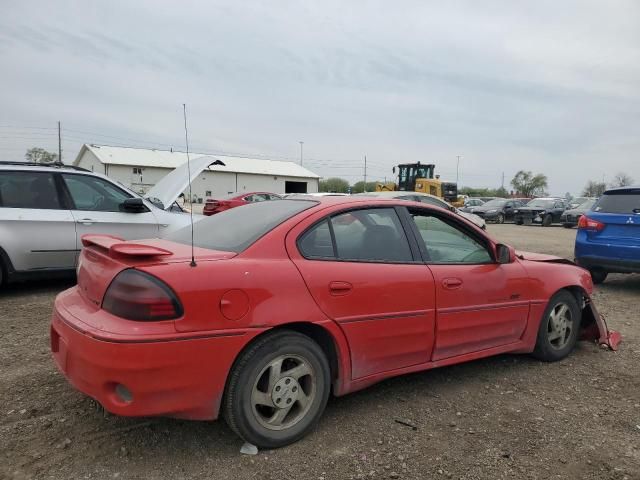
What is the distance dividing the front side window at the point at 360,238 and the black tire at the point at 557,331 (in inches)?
63.9

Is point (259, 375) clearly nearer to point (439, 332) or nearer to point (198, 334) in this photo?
point (198, 334)

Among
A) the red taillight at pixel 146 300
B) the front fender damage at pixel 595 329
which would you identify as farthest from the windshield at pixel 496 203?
the red taillight at pixel 146 300

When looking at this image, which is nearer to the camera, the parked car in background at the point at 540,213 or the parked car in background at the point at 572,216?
the parked car in background at the point at 572,216

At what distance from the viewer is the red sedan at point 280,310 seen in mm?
2504

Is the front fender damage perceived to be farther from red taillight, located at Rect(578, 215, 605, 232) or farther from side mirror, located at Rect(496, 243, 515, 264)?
red taillight, located at Rect(578, 215, 605, 232)

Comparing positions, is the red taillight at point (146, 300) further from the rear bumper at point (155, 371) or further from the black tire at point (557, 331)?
the black tire at point (557, 331)

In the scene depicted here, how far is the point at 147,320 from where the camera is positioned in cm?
248

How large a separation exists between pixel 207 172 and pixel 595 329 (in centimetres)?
5028

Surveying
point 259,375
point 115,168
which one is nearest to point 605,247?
point 259,375

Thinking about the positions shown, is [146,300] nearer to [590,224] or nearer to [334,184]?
[590,224]

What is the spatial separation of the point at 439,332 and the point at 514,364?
4.11 feet

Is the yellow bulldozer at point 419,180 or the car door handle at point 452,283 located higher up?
the yellow bulldozer at point 419,180

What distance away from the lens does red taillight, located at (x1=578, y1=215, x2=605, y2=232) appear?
7.57 m

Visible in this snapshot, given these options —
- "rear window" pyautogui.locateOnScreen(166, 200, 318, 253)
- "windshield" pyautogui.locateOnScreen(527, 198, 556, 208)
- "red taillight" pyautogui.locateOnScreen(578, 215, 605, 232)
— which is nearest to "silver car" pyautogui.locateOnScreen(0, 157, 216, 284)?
"rear window" pyautogui.locateOnScreen(166, 200, 318, 253)
